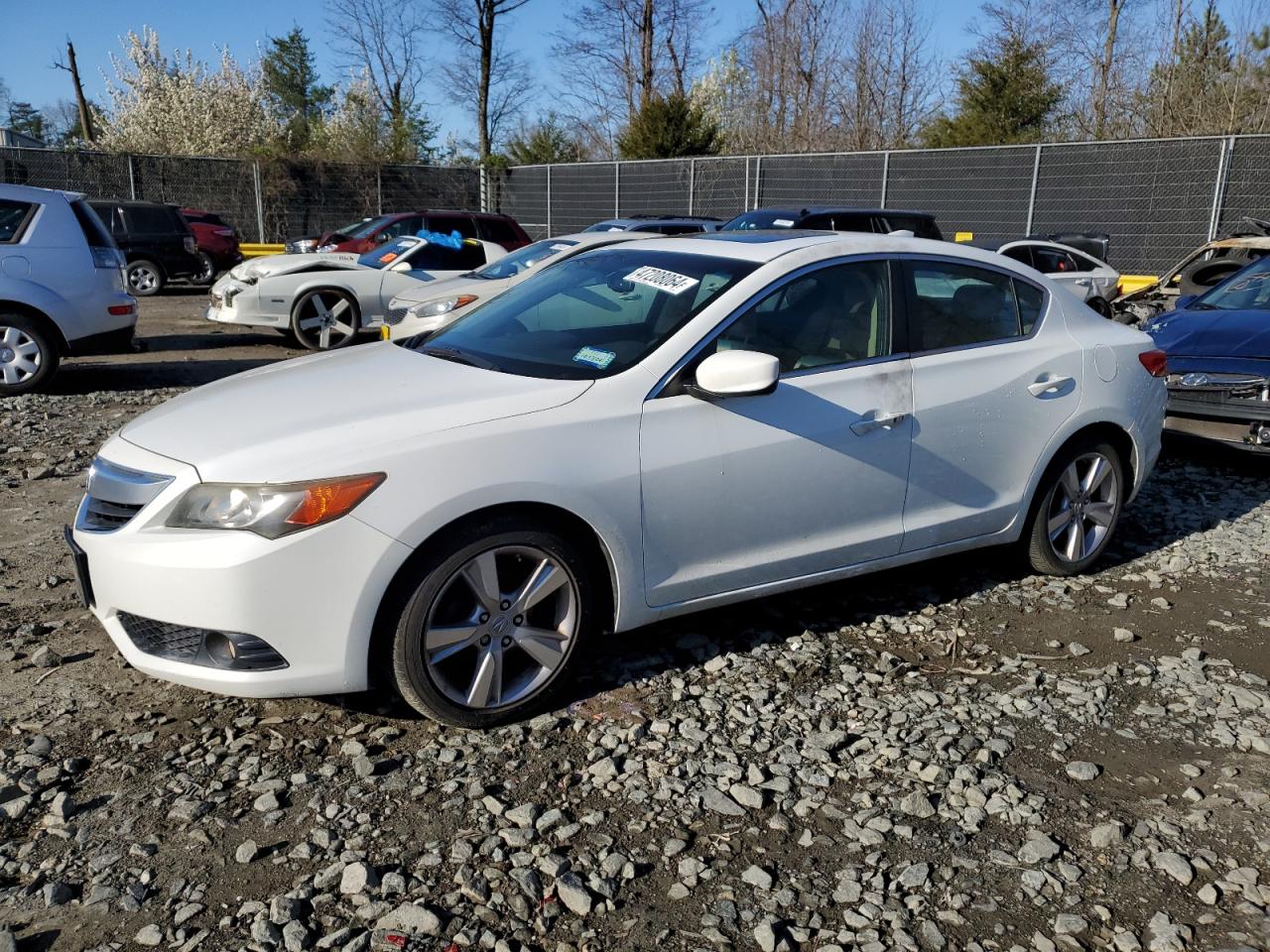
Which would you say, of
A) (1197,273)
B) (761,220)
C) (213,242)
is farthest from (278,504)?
(213,242)

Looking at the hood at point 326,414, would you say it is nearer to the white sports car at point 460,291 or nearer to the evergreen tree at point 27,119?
the white sports car at point 460,291

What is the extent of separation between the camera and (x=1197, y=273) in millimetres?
11859

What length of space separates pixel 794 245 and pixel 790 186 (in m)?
19.9

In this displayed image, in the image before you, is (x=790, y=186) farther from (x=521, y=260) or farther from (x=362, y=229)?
(x=521, y=260)

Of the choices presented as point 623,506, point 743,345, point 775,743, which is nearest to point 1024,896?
point 775,743

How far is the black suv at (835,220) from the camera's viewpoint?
14086 millimetres

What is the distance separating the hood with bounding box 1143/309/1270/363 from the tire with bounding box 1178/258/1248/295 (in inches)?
160

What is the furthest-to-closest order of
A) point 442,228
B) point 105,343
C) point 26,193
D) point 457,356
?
1. point 442,228
2. point 105,343
3. point 26,193
4. point 457,356

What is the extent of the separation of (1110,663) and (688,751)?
1.93 meters

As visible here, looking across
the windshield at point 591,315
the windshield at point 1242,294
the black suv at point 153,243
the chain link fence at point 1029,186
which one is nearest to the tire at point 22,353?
the windshield at point 591,315

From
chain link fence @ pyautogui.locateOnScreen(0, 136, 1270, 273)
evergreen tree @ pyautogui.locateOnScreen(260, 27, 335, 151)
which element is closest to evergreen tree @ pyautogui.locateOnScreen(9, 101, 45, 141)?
evergreen tree @ pyautogui.locateOnScreen(260, 27, 335, 151)

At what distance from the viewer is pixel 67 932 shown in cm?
266

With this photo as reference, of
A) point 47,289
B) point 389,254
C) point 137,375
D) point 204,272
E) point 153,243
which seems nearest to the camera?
point 47,289

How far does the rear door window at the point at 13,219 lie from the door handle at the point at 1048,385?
8.37 m
